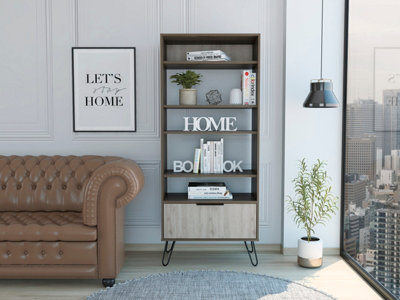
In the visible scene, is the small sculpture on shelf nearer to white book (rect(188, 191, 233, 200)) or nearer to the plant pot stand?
white book (rect(188, 191, 233, 200))

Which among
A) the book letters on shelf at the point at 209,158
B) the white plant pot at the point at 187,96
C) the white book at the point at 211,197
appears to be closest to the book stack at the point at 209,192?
the white book at the point at 211,197

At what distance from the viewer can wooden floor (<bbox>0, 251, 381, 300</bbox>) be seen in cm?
325

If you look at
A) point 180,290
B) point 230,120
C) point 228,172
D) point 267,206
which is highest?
point 230,120

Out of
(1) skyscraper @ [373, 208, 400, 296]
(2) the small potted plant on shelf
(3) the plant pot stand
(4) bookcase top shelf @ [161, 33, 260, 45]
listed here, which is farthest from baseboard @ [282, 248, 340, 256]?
(4) bookcase top shelf @ [161, 33, 260, 45]

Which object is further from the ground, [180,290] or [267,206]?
[267,206]

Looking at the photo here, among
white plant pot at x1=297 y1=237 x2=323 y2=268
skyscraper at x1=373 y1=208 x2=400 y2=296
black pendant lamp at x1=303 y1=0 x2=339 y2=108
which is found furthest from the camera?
white plant pot at x1=297 y1=237 x2=323 y2=268

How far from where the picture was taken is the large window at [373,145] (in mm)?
3033

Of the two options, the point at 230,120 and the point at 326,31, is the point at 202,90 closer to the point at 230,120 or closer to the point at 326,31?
the point at 230,120

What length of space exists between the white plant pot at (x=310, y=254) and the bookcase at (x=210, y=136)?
15.6 inches

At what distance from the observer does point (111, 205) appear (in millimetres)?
3314

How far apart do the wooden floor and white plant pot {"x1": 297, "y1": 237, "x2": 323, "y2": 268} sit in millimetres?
57

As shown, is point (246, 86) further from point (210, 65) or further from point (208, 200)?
point (208, 200)

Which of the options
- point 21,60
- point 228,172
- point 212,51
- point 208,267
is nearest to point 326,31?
point 212,51

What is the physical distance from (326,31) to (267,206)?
5.49ft
